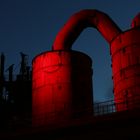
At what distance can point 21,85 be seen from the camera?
28938 millimetres

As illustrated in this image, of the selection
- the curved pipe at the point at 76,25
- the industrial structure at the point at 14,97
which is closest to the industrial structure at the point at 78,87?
the curved pipe at the point at 76,25

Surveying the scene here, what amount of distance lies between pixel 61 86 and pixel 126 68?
3.80 m

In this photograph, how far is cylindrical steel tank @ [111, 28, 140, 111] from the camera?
57.1 ft

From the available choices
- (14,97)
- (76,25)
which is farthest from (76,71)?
(14,97)

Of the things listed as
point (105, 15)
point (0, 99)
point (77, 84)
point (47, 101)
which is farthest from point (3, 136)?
point (0, 99)

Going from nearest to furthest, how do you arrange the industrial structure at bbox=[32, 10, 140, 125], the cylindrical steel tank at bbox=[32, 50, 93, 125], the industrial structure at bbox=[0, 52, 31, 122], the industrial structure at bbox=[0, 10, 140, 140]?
the industrial structure at bbox=[0, 10, 140, 140]
the industrial structure at bbox=[32, 10, 140, 125]
the cylindrical steel tank at bbox=[32, 50, 93, 125]
the industrial structure at bbox=[0, 52, 31, 122]

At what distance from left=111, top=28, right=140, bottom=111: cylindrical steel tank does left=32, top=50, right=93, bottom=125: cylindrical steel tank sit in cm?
221

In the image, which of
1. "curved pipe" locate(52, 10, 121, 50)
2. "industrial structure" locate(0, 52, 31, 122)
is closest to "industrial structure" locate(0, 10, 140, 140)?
"curved pipe" locate(52, 10, 121, 50)

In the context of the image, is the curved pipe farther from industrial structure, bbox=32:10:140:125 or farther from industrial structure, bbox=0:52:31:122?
industrial structure, bbox=0:52:31:122

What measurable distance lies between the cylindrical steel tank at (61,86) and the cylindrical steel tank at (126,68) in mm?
2213

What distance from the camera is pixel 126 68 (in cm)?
1806

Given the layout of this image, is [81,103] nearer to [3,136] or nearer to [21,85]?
[3,136]

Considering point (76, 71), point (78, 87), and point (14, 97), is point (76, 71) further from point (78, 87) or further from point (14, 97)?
point (14, 97)

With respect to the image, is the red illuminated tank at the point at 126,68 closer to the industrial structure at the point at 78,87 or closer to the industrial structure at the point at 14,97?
the industrial structure at the point at 78,87
